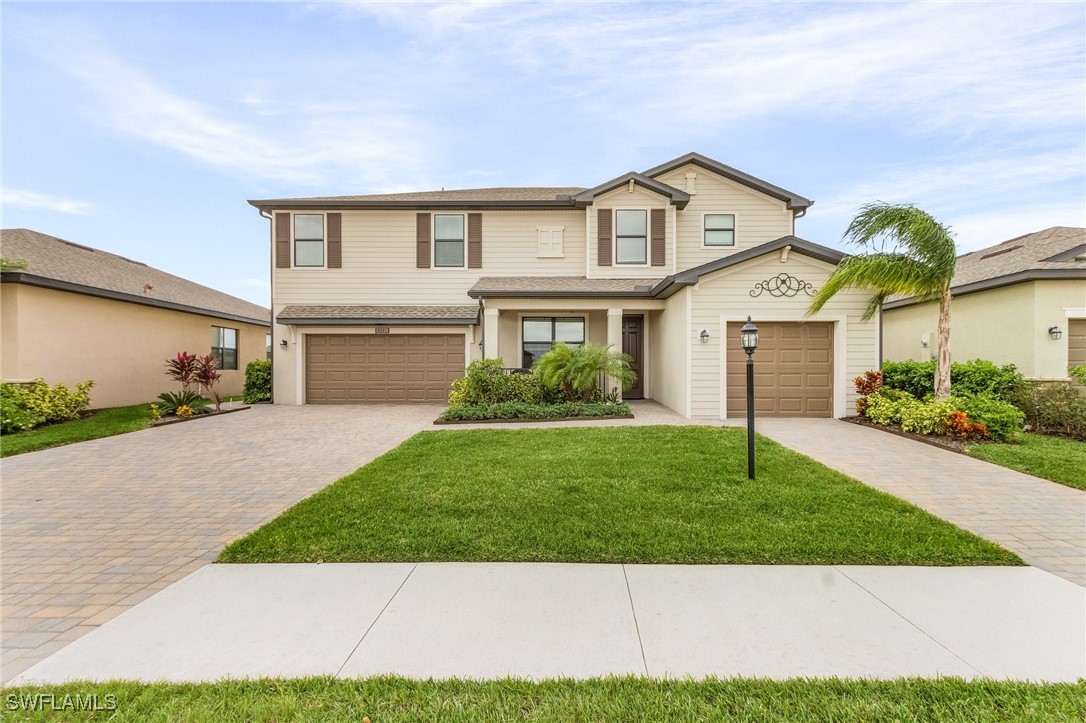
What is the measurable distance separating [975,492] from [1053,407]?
5840mm

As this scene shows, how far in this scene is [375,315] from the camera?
13.4 metres

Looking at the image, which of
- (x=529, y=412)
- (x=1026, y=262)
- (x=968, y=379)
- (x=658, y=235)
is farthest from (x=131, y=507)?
(x=1026, y=262)

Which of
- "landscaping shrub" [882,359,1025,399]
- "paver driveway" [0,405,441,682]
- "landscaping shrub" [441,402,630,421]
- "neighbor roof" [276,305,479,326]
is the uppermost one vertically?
"neighbor roof" [276,305,479,326]

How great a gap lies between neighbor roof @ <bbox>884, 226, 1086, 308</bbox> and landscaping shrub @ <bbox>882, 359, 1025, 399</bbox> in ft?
7.04

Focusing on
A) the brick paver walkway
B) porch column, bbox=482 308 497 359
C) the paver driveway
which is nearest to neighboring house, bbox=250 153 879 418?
porch column, bbox=482 308 497 359

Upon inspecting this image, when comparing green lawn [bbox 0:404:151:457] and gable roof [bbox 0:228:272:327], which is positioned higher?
gable roof [bbox 0:228:272:327]

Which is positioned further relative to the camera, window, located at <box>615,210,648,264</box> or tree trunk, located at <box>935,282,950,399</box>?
window, located at <box>615,210,648,264</box>

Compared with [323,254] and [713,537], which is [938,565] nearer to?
[713,537]

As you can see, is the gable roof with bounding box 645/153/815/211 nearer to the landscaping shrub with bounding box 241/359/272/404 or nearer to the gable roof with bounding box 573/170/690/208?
the gable roof with bounding box 573/170/690/208

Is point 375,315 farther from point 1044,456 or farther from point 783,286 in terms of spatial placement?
point 1044,456

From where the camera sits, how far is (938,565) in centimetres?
336

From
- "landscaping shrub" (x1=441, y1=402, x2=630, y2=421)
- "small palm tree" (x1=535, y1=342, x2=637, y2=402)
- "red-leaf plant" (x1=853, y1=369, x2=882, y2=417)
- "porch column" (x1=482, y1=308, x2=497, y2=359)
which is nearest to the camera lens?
"red-leaf plant" (x1=853, y1=369, x2=882, y2=417)

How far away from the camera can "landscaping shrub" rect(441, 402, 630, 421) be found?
414 inches

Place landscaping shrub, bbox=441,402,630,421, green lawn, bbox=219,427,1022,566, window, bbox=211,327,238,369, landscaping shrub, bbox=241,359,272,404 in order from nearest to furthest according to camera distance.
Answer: green lawn, bbox=219,427,1022,566 < landscaping shrub, bbox=441,402,630,421 < landscaping shrub, bbox=241,359,272,404 < window, bbox=211,327,238,369
